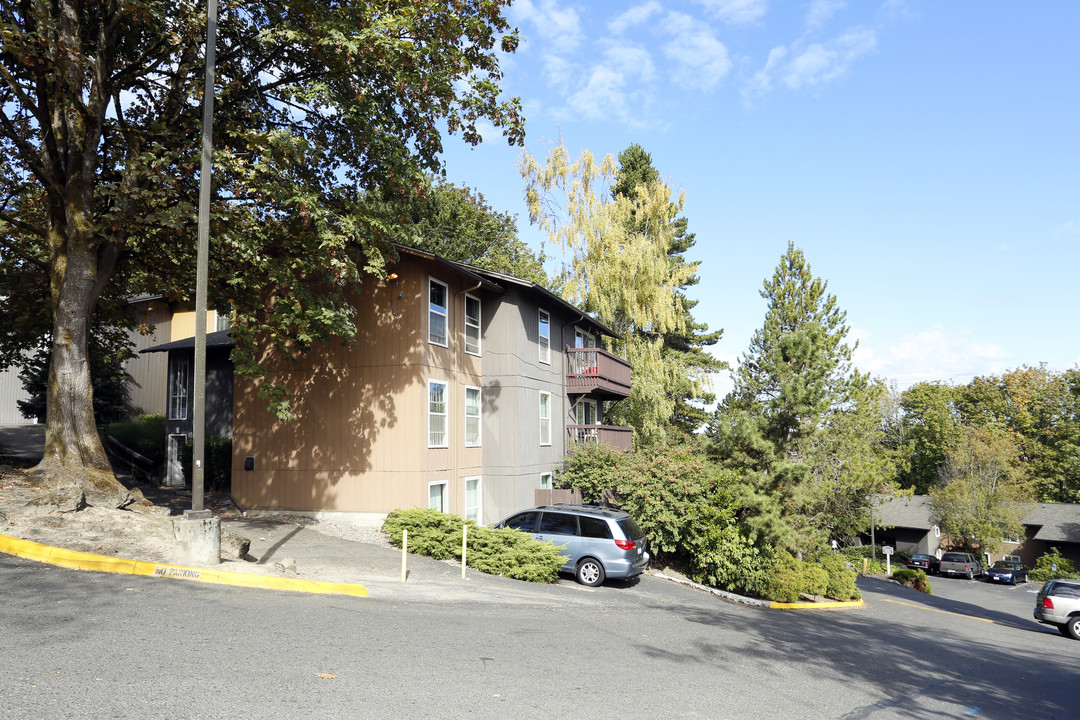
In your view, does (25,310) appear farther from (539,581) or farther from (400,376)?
(539,581)

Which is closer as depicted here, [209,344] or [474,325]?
[474,325]

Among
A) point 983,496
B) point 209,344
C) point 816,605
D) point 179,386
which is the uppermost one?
point 209,344

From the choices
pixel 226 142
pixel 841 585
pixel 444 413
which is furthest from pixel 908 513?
pixel 226 142

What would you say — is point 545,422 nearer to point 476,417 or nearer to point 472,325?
point 476,417

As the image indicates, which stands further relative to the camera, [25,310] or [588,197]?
[588,197]

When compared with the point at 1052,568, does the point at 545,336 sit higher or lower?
higher

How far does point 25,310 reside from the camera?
17.5m

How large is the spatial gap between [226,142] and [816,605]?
2144 cm

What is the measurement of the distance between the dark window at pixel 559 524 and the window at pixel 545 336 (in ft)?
28.0

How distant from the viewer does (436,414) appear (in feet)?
63.8

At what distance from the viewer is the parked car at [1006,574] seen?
44.6 metres

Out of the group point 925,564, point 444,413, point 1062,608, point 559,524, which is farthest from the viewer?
point 925,564

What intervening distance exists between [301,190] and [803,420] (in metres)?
21.6

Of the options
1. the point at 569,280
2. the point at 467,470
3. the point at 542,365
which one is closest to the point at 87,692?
the point at 467,470
